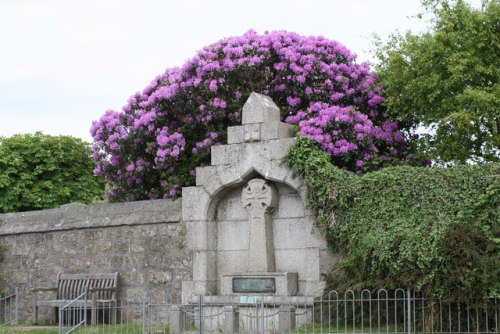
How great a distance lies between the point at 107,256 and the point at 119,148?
245 centimetres

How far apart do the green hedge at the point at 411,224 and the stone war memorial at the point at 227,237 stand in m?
0.41

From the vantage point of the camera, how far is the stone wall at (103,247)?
45.9 feet

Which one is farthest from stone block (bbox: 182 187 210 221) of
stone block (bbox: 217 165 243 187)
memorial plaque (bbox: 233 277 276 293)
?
memorial plaque (bbox: 233 277 276 293)

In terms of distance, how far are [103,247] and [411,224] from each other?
590 centimetres

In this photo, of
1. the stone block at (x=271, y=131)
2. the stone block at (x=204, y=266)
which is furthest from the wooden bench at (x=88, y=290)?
the stone block at (x=271, y=131)

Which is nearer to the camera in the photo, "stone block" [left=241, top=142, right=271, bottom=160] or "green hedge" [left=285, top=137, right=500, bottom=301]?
"green hedge" [left=285, top=137, right=500, bottom=301]

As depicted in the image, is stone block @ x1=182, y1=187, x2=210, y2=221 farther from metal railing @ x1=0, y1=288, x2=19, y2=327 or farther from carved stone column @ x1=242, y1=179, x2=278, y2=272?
metal railing @ x1=0, y1=288, x2=19, y2=327

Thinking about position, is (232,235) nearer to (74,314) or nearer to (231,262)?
(231,262)

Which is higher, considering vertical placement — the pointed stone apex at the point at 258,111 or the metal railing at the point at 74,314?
the pointed stone apex at the point at 258,111

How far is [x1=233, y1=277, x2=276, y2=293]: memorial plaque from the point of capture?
1254 centimetres

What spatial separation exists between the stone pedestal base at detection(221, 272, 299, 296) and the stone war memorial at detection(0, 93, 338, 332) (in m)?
0.01

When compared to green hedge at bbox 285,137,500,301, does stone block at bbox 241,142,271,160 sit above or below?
above

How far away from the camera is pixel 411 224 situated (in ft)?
37.4

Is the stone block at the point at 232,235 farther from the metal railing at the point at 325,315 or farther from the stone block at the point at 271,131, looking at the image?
the stone block at the point at 271,131
